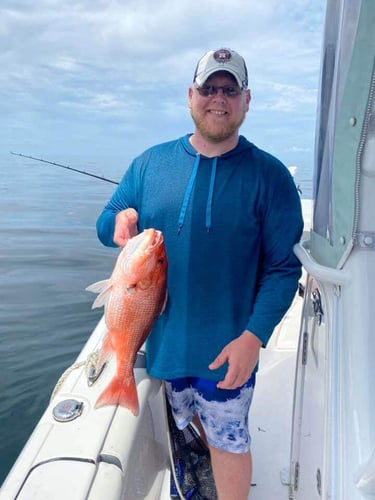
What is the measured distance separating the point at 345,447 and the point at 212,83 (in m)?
1.48

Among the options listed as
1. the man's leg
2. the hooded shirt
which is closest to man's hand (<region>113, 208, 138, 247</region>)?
the hooded shirt

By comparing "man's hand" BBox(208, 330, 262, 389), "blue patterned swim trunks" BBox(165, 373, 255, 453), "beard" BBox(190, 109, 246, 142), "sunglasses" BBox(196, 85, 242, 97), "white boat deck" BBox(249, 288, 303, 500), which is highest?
"sunglasses" BBox(196, 85, 242, 97)

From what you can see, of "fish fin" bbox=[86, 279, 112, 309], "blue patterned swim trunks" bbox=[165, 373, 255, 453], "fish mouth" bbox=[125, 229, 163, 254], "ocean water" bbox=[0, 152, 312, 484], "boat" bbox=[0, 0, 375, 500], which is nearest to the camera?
"boat" bbox=[0, 0, 375, 500]

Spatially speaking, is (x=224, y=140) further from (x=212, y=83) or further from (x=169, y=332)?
(x=169, y=332)

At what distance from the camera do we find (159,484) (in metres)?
2.58

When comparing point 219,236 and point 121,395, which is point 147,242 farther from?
point 121,395

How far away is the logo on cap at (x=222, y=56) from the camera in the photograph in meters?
2.01

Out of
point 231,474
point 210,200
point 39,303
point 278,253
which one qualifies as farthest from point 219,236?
point 39,303

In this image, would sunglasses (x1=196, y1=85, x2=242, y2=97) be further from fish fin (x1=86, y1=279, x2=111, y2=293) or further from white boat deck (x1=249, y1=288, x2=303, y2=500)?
white boat deck (x1=249, y1=288, x2=303, y2=500)

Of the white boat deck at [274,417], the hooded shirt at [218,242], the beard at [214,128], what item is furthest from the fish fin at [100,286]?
the white boat deck at [274,417]

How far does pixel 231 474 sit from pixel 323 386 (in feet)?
2.91

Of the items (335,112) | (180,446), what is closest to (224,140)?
(335,112)

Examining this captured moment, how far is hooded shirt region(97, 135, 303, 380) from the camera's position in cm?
199

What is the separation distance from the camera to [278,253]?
2008 millimetres
